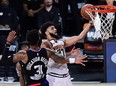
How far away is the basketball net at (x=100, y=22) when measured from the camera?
293 inches

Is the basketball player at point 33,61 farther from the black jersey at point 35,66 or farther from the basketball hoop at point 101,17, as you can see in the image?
the basketball hoop at point 101,17

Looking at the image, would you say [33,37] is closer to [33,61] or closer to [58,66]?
[33,61]

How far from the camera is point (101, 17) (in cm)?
810

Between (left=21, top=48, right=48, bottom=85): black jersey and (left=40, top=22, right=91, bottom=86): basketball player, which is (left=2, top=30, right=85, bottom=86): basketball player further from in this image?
(left=40, top=22, right=91, bottom=86): basketball player

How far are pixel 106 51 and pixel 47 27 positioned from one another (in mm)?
3233

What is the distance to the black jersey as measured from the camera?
20.3ft

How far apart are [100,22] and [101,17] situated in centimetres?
18

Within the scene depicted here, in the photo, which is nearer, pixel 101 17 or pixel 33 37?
pixel 33 37

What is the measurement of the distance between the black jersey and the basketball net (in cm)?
141

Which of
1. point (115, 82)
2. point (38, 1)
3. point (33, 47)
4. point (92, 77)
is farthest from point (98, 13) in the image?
point (38, 1)

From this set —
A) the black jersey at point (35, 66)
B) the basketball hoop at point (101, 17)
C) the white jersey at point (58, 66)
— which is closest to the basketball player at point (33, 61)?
the black jersey at point (35, 66)

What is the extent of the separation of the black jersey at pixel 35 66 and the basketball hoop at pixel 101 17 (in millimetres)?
1391

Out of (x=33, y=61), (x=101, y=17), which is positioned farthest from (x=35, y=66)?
(x=101, y=17)

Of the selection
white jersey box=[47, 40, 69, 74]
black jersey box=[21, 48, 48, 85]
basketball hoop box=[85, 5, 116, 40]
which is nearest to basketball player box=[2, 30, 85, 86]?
black jersey box=[21, 48, 48, 85]
